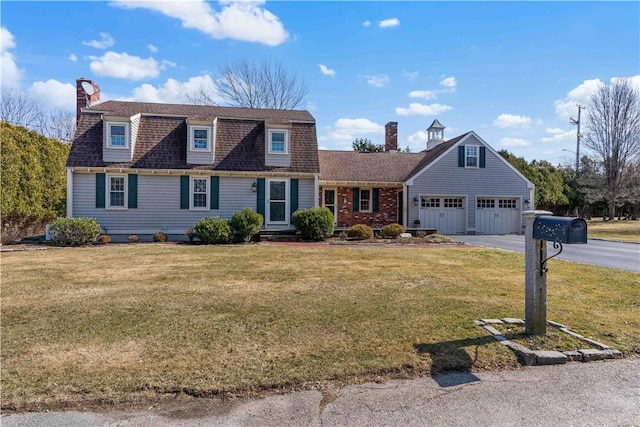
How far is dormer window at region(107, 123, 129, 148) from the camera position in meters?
16.3

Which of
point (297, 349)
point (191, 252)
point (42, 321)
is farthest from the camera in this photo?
point (191, 252)

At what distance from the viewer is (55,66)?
17062 mm

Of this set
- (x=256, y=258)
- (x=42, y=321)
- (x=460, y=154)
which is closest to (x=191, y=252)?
(x=256, y=258)

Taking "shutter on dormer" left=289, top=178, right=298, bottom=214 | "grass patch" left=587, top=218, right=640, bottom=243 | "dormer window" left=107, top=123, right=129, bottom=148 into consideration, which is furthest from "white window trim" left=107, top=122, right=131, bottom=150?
"grass patch" left=587, top=218, right=640, bottom=243

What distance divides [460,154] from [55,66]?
20.1 metres

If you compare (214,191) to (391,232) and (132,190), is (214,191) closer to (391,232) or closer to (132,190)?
(132,190)

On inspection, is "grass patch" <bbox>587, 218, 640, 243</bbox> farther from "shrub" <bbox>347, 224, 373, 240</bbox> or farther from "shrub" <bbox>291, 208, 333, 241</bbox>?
"shrub" <bbox>291, 208, 333, 241</bbox>

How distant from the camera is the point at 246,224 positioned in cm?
1524

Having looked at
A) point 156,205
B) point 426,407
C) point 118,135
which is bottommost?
point 426,407

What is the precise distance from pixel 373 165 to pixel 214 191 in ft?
31.8

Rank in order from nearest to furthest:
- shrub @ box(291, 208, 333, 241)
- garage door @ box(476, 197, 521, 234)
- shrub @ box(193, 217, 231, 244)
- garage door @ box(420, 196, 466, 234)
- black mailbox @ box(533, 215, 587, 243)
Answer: black mailbox @ box(533, 215, 587, 243), shrub @ box(193, 217, 231, 244), shrub @ box(291, 208, 333, 241), garage door @ box(420, 196, 466, 234), garage door @ box(476, 197, 521, 234)

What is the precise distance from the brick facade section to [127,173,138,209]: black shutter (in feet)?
29.8

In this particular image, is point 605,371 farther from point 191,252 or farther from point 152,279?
point 191,252

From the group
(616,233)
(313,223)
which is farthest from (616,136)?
(313,223)
